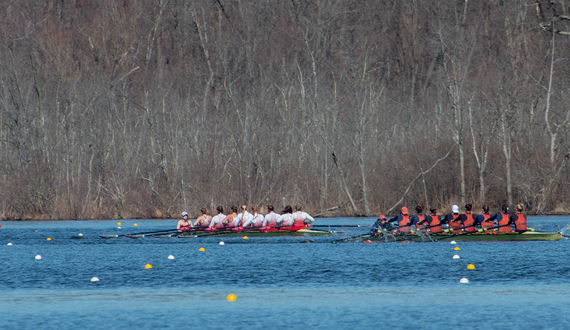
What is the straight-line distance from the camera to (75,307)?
42.1 ft

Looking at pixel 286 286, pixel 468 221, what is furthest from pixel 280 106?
pixel 286 286

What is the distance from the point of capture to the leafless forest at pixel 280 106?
3675cm

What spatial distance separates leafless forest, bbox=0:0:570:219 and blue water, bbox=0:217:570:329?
43.9 feet

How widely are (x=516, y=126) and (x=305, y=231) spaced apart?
1609 centimetres

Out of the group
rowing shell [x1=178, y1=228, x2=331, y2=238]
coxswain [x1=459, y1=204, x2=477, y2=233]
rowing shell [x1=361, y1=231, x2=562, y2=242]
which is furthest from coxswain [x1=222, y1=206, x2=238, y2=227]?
coxswain [x1=459, y1=204, x2=477, y2=233]

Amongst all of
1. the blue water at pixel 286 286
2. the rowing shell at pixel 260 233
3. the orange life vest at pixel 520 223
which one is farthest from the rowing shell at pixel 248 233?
the orange life vest at pixel 520 223

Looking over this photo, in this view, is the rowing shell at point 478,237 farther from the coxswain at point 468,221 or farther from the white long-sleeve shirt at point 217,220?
the white long-sleeve shirt at point 217,220

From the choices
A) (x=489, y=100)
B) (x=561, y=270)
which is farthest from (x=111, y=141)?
(x=561, y=270)

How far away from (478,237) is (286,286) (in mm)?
10002

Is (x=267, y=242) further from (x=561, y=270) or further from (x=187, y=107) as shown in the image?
(x=187, y=107)

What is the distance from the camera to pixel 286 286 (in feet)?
49.0

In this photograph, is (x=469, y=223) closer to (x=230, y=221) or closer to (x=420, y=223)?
(x=420, y=223)

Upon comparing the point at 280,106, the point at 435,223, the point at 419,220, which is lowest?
the point at 435,223

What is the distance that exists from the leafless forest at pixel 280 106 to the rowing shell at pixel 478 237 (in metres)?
12.3
